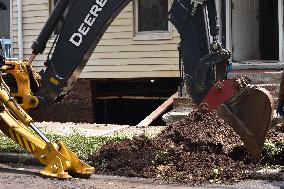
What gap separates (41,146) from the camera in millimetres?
7547

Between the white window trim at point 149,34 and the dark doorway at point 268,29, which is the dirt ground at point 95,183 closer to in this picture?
the white window trim at point 149,34

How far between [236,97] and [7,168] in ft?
11.5

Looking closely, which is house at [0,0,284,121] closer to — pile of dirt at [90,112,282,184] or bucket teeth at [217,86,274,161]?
pile of dirt at [90,112,282,184]

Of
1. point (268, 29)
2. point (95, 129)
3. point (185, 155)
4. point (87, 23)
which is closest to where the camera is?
point (185, 155)

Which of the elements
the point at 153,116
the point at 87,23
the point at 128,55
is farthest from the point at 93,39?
the point at 128,55

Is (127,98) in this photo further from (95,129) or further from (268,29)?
(95,129)

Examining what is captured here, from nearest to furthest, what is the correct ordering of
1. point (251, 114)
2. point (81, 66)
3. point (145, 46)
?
point (251, 114), point (81, 66), point (145, 46)

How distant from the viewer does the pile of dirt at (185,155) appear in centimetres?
738

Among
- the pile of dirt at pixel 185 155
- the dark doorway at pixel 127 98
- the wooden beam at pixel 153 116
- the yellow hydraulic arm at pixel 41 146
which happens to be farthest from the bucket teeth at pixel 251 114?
the dark doorway at pixel 127 98

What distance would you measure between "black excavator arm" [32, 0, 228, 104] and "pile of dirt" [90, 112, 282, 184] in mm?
650

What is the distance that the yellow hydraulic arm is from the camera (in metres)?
7.45

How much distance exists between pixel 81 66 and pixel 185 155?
2.10 meters

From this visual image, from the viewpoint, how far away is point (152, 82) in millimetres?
15711

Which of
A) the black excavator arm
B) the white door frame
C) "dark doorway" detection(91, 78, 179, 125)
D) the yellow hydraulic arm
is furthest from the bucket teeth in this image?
"dark doorway" detection(91, 78, 179, 125)
